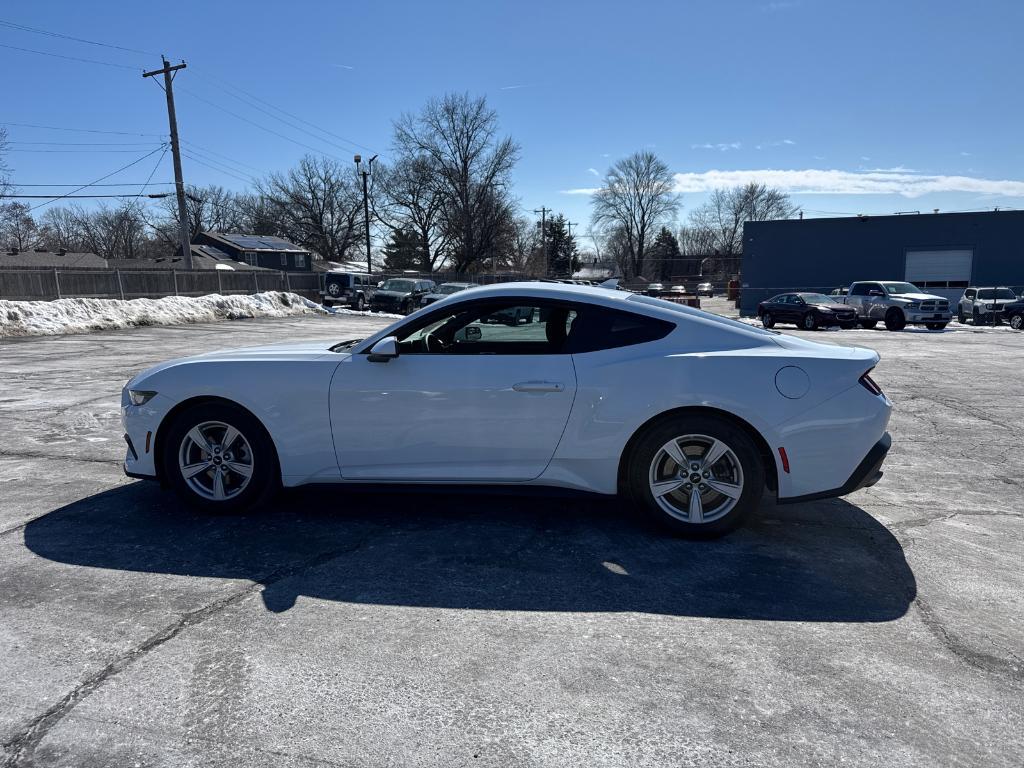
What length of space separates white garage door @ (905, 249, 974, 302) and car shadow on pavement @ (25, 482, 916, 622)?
124 ft

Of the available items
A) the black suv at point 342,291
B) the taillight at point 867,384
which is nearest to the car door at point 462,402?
the taillight at point 867,384

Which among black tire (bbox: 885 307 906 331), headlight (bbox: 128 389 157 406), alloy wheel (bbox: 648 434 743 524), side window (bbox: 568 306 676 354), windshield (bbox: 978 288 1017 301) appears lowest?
black tire (bbox: 885 307 906 331)

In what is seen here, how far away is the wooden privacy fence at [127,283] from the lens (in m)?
19.8

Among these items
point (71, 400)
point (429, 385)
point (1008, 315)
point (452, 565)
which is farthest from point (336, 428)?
point (1008, 315)

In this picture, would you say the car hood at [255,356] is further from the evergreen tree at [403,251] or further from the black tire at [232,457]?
the evergreen tree at [403,251]

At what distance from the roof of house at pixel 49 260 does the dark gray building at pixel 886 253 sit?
150ft

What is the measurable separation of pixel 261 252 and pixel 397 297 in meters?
42.7

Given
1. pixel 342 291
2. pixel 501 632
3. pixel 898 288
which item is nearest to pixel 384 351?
pixel 501 632

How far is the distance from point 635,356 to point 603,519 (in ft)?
3.67

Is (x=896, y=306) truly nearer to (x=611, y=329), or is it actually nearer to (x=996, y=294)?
(x=996, y=294)

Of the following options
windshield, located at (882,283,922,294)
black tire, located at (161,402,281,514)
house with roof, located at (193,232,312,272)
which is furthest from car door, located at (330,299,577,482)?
house with roof, located at (193,232,312,272)

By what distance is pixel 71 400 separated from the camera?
8.50 meters

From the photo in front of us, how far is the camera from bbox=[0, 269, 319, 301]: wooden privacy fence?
19.8m

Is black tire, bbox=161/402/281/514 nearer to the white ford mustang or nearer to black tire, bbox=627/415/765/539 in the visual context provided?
the white ford mustang
